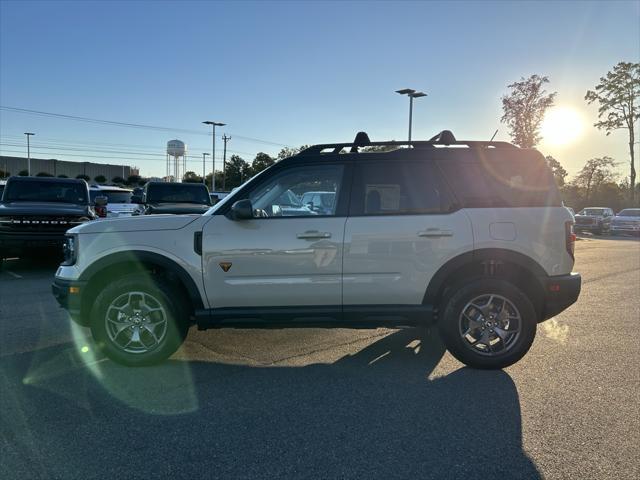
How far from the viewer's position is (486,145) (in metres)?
4.67

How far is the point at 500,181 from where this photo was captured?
453cm

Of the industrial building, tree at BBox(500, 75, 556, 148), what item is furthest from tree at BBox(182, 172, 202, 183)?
tree at BBox(500, 75, 556, 148)

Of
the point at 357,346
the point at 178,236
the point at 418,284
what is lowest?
the point at 357,346

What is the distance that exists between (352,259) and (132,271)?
2077 mm

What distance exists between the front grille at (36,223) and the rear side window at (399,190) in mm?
7133

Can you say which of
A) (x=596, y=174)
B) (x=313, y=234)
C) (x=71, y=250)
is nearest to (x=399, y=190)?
(x=313, y=234)

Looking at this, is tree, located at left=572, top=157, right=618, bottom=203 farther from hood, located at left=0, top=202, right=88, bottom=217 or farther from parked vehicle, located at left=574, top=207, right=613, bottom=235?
hood, located at left=0, top=202, right=88, bottom=217

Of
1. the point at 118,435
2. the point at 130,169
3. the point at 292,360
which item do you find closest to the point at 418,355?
the point at 292,360

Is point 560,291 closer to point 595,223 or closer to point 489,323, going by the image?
point 489,323

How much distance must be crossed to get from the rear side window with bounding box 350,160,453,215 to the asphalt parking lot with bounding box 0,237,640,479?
149 cm

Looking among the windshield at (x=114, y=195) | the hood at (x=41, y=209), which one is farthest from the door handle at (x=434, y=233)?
the windshield at (x=114, y=195)

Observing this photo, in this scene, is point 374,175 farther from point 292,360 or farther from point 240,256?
point 292,360

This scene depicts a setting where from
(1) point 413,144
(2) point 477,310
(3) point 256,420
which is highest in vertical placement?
(1) point 413,144

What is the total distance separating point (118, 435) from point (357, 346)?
2659mm
